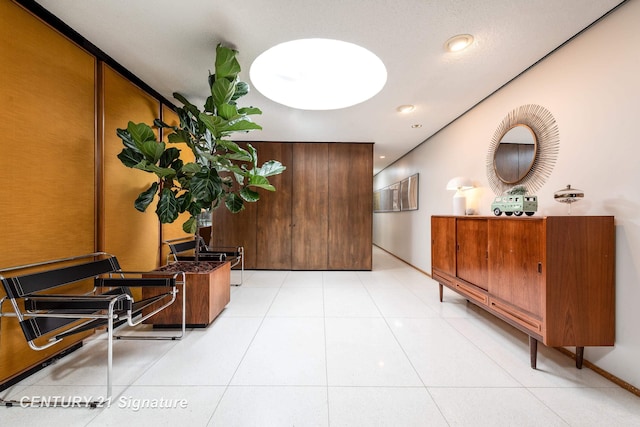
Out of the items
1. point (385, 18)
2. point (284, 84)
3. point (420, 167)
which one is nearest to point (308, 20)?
point (385, 18)

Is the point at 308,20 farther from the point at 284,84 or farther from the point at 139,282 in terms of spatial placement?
the point at 139,282

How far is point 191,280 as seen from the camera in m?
2.43

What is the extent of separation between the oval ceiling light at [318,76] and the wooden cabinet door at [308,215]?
1.63 m

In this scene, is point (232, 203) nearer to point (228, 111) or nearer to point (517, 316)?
point (228, 111)

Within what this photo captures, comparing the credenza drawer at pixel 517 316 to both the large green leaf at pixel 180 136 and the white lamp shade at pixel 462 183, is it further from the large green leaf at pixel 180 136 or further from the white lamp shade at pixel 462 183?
the large green leaf at pixel 180 136

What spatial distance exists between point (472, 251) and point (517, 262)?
2.18ft

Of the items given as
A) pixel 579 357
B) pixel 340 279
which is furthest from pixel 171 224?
pixel 579 357

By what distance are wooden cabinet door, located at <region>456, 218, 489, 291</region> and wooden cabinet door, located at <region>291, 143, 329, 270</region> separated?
2641mm

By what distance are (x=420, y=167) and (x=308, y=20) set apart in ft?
13.1

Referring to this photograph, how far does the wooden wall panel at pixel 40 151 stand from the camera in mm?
1613

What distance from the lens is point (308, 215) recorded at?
5016 mm

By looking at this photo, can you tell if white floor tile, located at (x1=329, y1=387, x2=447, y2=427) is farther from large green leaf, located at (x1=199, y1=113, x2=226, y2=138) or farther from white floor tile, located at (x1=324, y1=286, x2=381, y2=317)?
large green leaf, located at (x1=199, y1=113, x2=226, y2=138)

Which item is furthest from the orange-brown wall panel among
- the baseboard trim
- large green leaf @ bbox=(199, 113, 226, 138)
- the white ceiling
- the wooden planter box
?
the baseboard trim

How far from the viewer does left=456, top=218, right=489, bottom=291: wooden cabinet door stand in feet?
8.08
